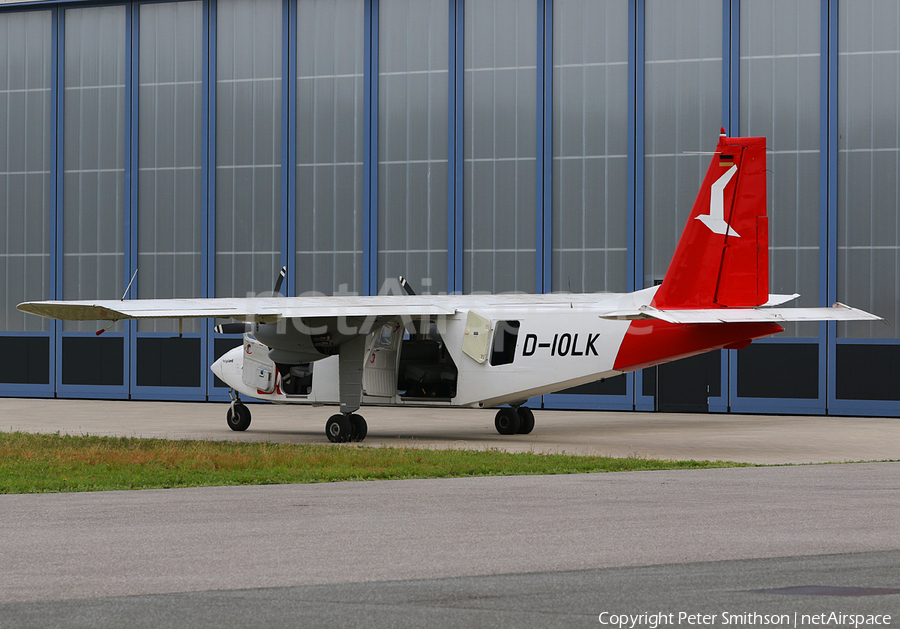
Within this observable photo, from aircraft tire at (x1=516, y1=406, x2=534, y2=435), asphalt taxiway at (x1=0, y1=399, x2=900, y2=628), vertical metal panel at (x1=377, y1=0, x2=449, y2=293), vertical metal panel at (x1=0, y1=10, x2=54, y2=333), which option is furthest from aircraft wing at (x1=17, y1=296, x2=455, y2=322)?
vertical metal panel at (x1=0, y1=10, x2=54, y2=333)

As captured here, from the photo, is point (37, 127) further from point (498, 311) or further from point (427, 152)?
point (498, 311)

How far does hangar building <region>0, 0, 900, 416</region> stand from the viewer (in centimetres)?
3092

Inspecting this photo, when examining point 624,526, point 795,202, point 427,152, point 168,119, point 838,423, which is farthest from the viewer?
point 168,119

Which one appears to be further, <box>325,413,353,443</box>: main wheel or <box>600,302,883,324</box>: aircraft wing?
<box>325,413,353,443</box>: main wheel

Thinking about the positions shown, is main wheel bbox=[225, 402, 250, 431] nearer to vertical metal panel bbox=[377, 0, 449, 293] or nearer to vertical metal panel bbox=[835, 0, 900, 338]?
vertical metal panel bbox=[377, 0, 449, 293]

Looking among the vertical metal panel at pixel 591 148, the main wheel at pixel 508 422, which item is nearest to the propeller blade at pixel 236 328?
the main wheel at pixel 508 422

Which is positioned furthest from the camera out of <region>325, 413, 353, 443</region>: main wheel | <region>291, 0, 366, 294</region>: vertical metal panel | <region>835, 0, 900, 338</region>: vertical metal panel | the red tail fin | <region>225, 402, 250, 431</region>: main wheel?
<region>291, 0, 366, 294</region>: vertical metal panel

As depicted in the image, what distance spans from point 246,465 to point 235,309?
5.36m

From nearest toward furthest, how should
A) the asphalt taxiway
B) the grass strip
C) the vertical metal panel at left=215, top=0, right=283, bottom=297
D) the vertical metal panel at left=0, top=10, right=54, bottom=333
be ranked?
the asphalt taxiway
the grass strip
the vertical metal panel at left=215, top=0, right=283, bottom=297
the vertical metal panel at left=0, top=10, right=54, bottom=333

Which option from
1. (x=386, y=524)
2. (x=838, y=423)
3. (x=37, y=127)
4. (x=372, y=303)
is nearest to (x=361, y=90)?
(x=37, y=127)

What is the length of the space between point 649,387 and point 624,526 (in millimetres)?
22079

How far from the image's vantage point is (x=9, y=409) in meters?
32.5

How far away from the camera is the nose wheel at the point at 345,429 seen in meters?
22.6

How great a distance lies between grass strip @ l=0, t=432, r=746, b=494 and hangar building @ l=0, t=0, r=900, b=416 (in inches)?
576
